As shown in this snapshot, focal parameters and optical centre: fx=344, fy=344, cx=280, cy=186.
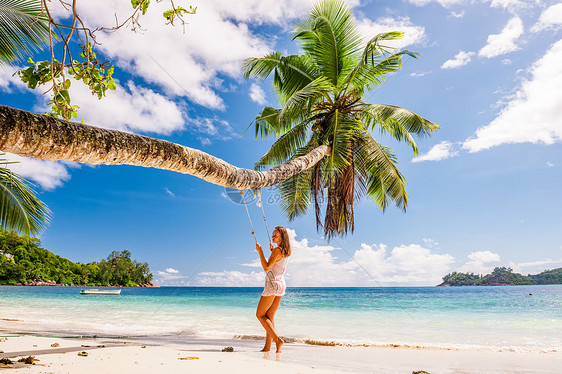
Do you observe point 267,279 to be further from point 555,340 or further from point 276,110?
point 555,340

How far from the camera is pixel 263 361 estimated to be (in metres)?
3.90

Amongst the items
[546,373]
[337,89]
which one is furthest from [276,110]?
[546,373]

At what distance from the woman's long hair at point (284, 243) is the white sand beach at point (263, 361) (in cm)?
125

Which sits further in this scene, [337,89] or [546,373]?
[337,89]

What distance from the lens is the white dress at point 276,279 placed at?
14.2 feet

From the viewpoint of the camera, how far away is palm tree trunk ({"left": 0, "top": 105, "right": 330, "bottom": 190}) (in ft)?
6.40

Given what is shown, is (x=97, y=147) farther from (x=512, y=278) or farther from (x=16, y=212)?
(x=512, y=278)

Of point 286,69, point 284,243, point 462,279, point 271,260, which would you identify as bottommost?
point 462,279

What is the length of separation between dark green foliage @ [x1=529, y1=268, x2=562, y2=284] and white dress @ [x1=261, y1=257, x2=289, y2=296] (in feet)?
228

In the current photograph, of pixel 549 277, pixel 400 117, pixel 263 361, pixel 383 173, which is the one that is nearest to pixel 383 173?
pixel 383 173

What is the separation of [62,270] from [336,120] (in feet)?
190

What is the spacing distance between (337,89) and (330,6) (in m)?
2.45

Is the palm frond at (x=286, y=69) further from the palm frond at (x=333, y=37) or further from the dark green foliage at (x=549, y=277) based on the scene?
the dark green foliage at (x=549, y=277)

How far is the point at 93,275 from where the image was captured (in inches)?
2301
